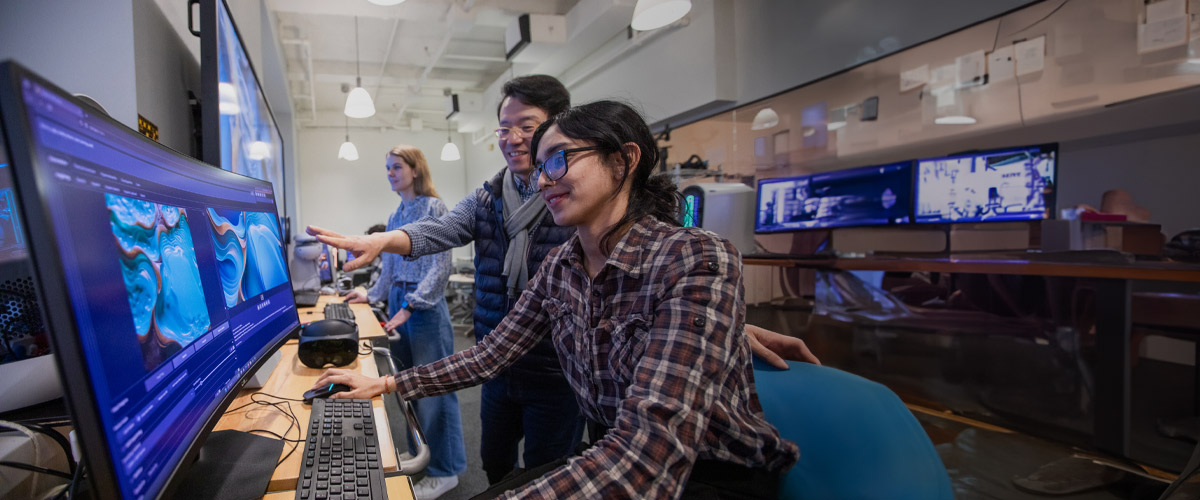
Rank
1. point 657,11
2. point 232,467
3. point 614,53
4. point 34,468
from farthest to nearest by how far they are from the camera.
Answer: point 614,53
point 657,11
point 232,467
point 34,468

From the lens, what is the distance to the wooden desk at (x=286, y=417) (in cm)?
85

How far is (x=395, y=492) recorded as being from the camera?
80 centimetres

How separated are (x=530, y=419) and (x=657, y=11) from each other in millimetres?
2793

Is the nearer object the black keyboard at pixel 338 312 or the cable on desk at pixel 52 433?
the cable on desk at pixel 52 433

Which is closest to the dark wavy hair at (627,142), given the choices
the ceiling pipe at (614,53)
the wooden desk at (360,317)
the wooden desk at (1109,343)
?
the wooden desk at (360,317)

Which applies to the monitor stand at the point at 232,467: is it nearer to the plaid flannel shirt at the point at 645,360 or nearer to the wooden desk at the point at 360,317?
the plaid flannel shirt at the point at 645,360

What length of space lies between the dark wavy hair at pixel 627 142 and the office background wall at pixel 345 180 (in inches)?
412

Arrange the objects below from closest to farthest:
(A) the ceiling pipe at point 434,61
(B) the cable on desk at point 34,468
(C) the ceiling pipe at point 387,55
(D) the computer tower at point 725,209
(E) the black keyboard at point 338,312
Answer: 1. (B) the cable on desk at point 34,468
2. (E) the black keyboard at point 338,312
3. (D) the computer tower at point 725,209
4. (A) the ceiling pipe at point 434,61
5. (C) the ceiling pipe at point 387,55

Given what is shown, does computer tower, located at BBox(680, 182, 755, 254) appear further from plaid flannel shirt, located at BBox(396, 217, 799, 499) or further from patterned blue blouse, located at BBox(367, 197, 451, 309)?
plaid flannel shirt, located at BBox(396, 217, 799, 499)

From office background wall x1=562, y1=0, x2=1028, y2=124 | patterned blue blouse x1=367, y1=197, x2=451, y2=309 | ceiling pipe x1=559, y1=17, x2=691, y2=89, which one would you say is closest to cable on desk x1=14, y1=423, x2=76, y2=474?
patterned blue blouse x1=367, y1=197, x2=451, y2=309

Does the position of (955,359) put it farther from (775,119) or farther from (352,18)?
(352,18)

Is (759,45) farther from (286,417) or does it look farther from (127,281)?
(127,281)

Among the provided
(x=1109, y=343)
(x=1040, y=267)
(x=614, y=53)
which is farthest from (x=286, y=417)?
(x=614, y=53)

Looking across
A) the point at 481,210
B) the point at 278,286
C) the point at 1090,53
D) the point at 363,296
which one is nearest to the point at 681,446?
the point at 278,286
